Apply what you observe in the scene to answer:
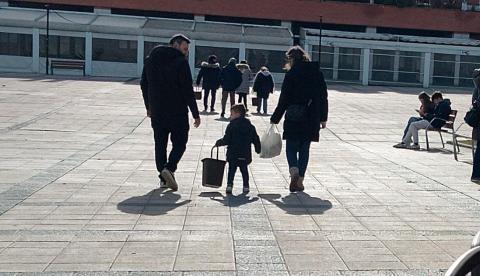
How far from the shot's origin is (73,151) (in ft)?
39.9

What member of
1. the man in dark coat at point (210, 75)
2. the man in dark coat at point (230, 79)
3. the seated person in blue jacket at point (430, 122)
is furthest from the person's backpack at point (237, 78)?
the seated person in blue jacket at point (430, 122)

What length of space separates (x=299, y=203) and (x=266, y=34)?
39.0 m

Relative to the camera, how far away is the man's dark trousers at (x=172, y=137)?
8.82 metres

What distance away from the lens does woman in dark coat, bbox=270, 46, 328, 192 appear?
8.93 m

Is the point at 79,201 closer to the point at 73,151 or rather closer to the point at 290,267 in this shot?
the point at 290,267

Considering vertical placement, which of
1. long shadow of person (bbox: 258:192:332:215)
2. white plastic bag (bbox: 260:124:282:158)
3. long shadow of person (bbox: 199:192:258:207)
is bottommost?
long shadow of person (bbox: 199:192:258:207)

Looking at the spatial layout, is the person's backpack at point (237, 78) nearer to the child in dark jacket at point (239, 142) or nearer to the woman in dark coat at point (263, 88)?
the woman in dark coat at point (263, 88)

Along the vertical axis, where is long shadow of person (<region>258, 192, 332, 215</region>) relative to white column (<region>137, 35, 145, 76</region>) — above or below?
below

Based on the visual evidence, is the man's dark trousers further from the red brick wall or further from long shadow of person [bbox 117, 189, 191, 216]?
the red brick wall

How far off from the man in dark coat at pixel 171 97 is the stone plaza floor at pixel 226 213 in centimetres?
52

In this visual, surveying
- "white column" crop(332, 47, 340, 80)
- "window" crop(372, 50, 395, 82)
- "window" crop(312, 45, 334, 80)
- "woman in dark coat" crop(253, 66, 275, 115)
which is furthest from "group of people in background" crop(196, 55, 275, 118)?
"window" crop(372, 50, 395, 82)

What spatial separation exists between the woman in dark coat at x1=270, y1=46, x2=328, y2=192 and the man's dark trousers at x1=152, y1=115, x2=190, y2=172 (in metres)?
1.21

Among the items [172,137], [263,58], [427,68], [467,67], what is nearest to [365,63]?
[427,68]

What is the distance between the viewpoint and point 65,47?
44469 mm
